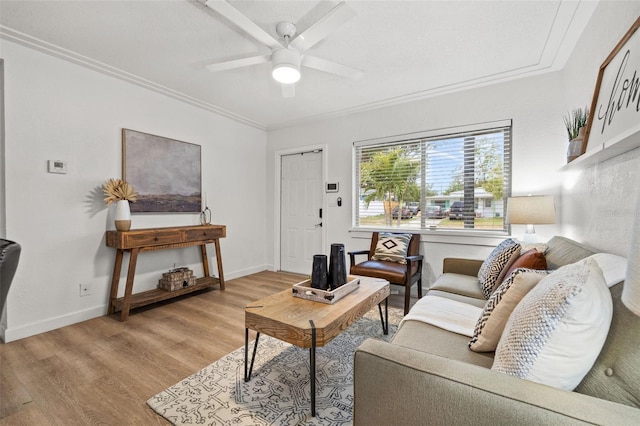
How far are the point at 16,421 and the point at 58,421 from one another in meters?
0.21

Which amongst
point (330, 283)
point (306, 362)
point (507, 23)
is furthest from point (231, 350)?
point (507, 23)

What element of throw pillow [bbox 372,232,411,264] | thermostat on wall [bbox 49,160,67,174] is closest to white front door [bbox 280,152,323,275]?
throw pillow [bbox 372,232,411,264]

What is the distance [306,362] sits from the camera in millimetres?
1973

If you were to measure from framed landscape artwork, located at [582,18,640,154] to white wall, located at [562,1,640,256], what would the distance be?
0.39 feet

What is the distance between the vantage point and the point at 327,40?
2.33m

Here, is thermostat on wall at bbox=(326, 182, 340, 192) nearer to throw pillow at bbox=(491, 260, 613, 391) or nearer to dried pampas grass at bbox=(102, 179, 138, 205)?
dried pampas grass at bbox=(102, 179, 138, 205)

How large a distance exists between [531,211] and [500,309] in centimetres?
178

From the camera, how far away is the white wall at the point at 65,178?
2344mm

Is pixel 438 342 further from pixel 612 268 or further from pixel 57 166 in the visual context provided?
pixel 57 166

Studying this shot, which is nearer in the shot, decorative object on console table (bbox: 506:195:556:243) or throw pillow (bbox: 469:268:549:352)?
throw pillow (bbox: 469:268:549:352)

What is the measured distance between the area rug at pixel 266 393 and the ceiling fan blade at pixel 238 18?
7.47ft

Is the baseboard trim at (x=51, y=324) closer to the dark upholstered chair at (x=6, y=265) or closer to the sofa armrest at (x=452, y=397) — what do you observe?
the dark upholstered chair at (x=6, y=265)

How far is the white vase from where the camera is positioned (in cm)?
278

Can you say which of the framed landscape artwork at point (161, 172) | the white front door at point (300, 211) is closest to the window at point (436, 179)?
the white front door at point (300, 211)
